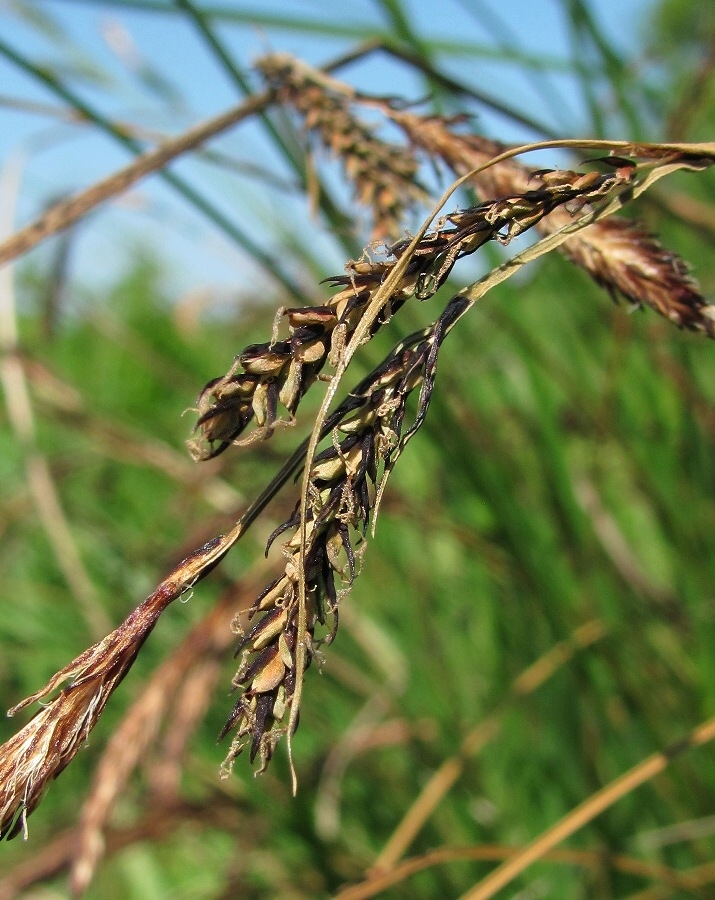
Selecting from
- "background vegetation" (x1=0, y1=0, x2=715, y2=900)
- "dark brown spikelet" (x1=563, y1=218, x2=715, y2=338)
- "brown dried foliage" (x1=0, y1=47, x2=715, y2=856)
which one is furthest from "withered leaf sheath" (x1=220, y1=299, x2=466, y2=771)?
"background vegetation" (x1=0, y1=0, x2=715, y2=900)

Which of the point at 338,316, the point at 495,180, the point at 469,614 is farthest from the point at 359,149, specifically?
the point at 469,614

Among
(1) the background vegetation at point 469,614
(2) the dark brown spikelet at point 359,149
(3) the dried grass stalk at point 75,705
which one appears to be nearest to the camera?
(3) the dried grass stalk at point 75,705

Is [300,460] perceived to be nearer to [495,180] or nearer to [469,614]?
[495,180]

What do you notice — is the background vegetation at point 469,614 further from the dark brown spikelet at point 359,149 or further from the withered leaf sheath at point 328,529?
the withered leaf sheath at point 328,529

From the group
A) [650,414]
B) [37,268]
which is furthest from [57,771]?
[37,268]

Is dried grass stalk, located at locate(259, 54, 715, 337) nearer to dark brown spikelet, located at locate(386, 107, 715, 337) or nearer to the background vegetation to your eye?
dark brown spikelet, located at locate(386, 107, 715, 337)

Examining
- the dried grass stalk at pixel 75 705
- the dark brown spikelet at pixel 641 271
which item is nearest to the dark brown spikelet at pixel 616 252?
the dark brown spikelet at pixel 641 271

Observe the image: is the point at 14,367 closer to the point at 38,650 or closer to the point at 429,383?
the point at 38,650
